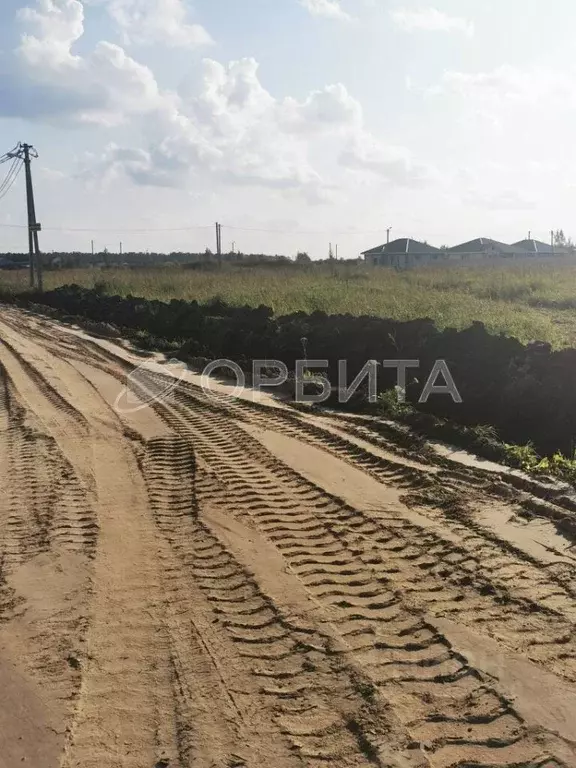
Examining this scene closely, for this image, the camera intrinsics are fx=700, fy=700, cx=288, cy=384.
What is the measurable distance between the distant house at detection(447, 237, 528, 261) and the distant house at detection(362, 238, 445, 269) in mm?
1789

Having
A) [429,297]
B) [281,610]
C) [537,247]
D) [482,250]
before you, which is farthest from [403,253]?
[281,610]

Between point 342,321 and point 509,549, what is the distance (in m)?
7.80

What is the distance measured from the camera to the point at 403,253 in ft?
210

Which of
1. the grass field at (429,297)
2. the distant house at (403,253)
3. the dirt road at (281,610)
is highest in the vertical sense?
the distant house at (403,253)

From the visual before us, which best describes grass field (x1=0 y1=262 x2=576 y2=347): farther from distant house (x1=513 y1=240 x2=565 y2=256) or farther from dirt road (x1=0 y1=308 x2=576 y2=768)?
distant house (x1=513 y1=240 x2=565 y2=256)

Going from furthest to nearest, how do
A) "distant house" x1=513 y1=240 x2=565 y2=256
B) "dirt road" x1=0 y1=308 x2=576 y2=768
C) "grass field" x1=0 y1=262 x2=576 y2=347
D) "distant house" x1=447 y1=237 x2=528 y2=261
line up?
"distant house" x1=513 y1=240 x2=565 y2=256 < "distant house" x1=447 y1=237 x2=528 y2=261 < "grass field" x1=0 y1=262 x2=576 y2=347 < "dirt road" x1=0 y1=308 x2=576 y2=768

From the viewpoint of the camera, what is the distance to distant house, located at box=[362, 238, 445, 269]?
64.1 meters

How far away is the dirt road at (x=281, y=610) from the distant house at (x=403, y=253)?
58.4 meters

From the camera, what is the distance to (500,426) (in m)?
7.71

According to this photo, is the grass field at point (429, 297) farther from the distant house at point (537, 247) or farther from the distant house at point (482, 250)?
the distant house at point (537, 247)

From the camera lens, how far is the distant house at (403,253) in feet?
210
